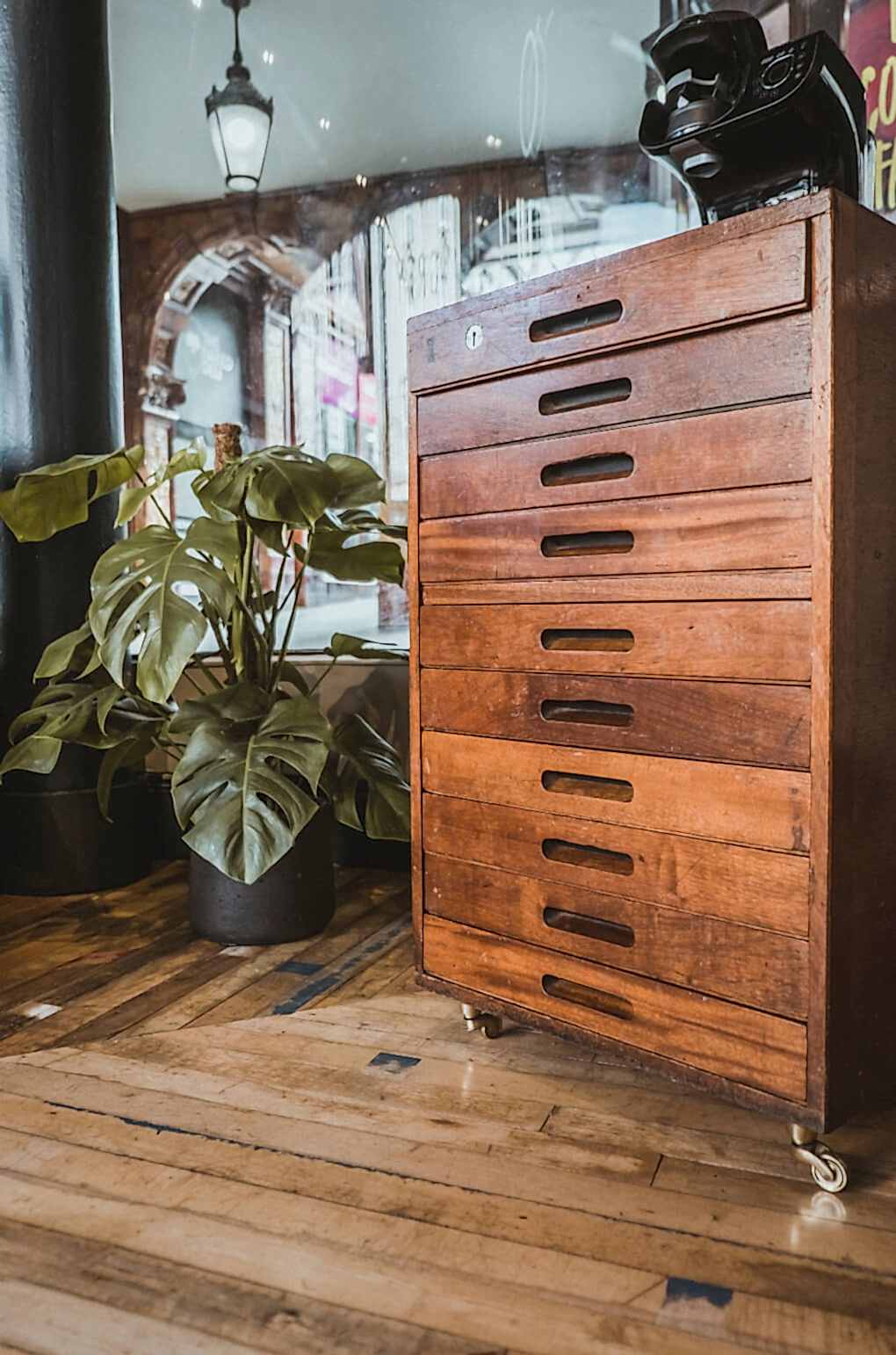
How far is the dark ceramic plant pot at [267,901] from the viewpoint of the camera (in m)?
2.08

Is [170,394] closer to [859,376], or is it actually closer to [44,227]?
[44,227]

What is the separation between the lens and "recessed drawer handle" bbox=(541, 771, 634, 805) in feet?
4.39

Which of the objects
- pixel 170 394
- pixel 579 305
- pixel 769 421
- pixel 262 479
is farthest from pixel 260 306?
pixel 769 421

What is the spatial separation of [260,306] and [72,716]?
1370 mm

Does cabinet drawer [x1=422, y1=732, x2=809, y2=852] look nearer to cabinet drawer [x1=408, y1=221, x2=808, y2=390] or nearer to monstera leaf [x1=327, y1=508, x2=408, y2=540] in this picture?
cabinet drawer [x1=408, y1=221, x2=808, y2=390]

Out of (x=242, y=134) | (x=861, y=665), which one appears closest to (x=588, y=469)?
(x=861, y=665)

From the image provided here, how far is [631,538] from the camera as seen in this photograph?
1341 millimetres

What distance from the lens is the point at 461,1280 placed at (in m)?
1.04

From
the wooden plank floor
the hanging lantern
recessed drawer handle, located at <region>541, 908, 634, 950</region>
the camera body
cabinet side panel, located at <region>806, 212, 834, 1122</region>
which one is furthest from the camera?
the hanging lantern

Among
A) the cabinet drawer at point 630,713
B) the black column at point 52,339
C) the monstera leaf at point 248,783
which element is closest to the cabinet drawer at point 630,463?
the cabinet drawer at point 630,713

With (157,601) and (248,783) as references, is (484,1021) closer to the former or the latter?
(248,783)

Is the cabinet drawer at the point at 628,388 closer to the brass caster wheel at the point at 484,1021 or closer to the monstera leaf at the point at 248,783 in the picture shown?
the monstera leaf at the point at 248,783

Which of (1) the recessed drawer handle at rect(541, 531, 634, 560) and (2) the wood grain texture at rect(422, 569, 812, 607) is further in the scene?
(1) the recessed drawer handle at rect(541, 531, 634, 560)

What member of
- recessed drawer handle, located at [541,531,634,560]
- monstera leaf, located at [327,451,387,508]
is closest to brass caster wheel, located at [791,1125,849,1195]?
recessed drawer handle, located at [541,531,634,560]
